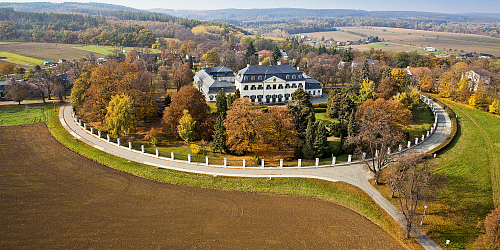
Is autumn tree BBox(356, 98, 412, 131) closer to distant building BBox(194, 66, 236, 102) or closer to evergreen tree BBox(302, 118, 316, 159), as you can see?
evergreen tree BBox(302, 118, 316, 159)

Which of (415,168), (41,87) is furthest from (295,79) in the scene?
(41,87)

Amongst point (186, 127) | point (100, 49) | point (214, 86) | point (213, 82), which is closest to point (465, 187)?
point (186, 127)

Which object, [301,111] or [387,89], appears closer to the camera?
[301,111]

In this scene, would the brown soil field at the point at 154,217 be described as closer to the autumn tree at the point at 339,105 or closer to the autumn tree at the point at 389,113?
the autumn tree at the point at 389,113

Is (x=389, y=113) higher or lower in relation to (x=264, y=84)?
lower

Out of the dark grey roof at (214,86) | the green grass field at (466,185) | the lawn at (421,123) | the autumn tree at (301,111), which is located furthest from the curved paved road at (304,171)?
the dark grey roof at (214,86)

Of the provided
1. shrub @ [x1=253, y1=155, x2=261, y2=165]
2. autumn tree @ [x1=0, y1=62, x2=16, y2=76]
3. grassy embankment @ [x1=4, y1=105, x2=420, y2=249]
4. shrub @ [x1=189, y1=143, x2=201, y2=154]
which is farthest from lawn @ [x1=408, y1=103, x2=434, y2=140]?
autumn tree @ [x1=0, y1=62, x2=16, y2=76]

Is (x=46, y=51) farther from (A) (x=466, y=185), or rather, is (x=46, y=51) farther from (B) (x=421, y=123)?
(A) (x=466, y=185)
